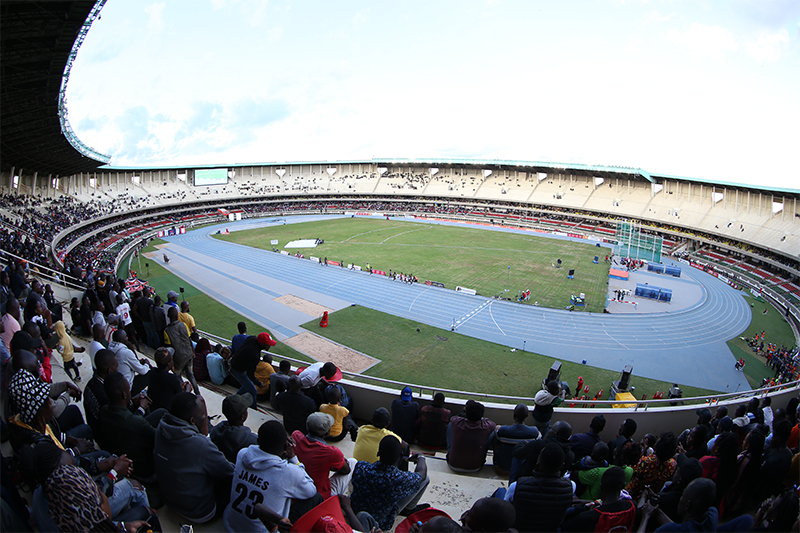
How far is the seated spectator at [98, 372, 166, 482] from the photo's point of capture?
4409 mm

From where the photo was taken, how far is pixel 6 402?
14.7 ft

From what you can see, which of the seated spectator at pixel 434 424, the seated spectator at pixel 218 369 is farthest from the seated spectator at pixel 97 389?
the seated spectator at pixel 434 424

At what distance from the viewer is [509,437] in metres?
6.26

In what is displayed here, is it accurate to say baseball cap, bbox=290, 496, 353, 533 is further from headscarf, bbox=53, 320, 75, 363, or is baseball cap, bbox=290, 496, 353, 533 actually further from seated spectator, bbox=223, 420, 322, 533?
headscarf, bbox=53, 320, 75, 363

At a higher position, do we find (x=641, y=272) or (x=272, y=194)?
(x=272, y=194)

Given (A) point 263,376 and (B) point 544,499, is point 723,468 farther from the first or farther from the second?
(A) point 263,376

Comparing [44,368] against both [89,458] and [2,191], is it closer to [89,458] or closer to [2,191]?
[89,458]

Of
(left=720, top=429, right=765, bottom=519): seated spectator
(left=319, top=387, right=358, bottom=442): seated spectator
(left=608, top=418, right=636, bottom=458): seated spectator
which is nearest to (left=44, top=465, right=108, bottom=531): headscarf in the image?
(left=319, top=387, right=358, bottom=442): seated spectator

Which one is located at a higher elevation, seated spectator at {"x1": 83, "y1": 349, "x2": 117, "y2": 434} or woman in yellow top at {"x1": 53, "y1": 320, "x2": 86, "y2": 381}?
seated spectator at {"x1": 83, "y1": 349, "x2": 117, "y2": 434}

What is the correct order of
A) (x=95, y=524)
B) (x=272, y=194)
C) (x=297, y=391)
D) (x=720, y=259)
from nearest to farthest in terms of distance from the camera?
(x=95, y=524) < (x=297, y=391) < (x=720, y=259) < (x=272, y=194)

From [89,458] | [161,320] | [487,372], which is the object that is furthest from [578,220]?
[89,458]

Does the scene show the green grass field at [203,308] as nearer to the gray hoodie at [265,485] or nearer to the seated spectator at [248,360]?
the seated spectator at [248,360]

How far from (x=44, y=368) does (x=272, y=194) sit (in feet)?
240

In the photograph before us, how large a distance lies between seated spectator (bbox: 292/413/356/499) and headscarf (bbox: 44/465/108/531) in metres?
1.80
